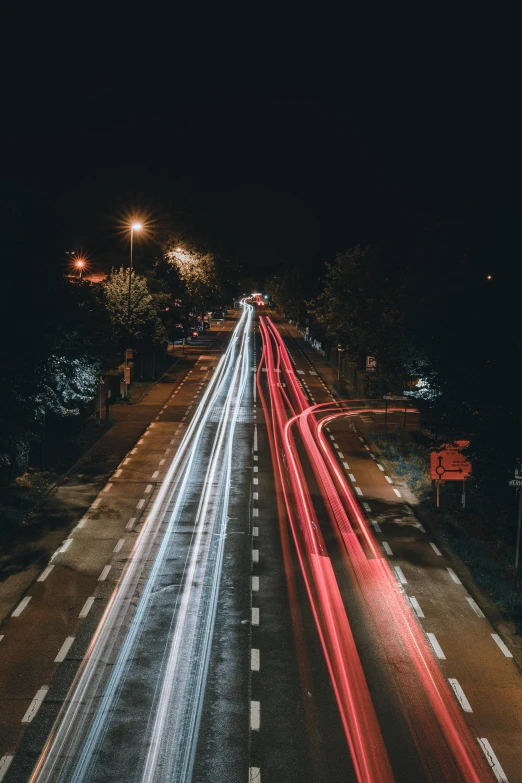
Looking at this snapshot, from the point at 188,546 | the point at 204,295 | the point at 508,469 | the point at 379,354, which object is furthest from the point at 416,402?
the point at 204,295

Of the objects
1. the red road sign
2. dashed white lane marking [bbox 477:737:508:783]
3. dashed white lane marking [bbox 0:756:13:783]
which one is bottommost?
dashed white lane marking [bbox 0:756:13:783]

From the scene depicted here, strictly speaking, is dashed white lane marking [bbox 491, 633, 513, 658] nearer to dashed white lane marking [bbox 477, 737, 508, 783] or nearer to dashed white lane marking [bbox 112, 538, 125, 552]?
dashed white lane marking [bbox 477, 737, 508, 783]

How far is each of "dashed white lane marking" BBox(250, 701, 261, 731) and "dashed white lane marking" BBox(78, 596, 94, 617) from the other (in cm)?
519

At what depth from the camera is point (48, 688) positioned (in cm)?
1330

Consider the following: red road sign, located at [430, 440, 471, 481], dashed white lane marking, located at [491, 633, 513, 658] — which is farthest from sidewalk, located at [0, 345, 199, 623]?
red road sign, located at [430, 440, 471, 481]

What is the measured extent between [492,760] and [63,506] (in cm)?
1714

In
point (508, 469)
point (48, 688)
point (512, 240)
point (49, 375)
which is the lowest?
point (48, 688)

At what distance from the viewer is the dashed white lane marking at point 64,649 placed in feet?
47.5

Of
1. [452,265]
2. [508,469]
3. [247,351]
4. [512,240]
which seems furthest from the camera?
[247,351]

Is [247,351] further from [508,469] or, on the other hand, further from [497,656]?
[497,656]

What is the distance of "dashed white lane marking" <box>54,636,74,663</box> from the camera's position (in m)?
14.5

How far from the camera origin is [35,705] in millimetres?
12695

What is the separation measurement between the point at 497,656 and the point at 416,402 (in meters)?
9.93

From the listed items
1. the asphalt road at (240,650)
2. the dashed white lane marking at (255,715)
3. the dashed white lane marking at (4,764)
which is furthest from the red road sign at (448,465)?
the dashed white lane marking at (4,764)
